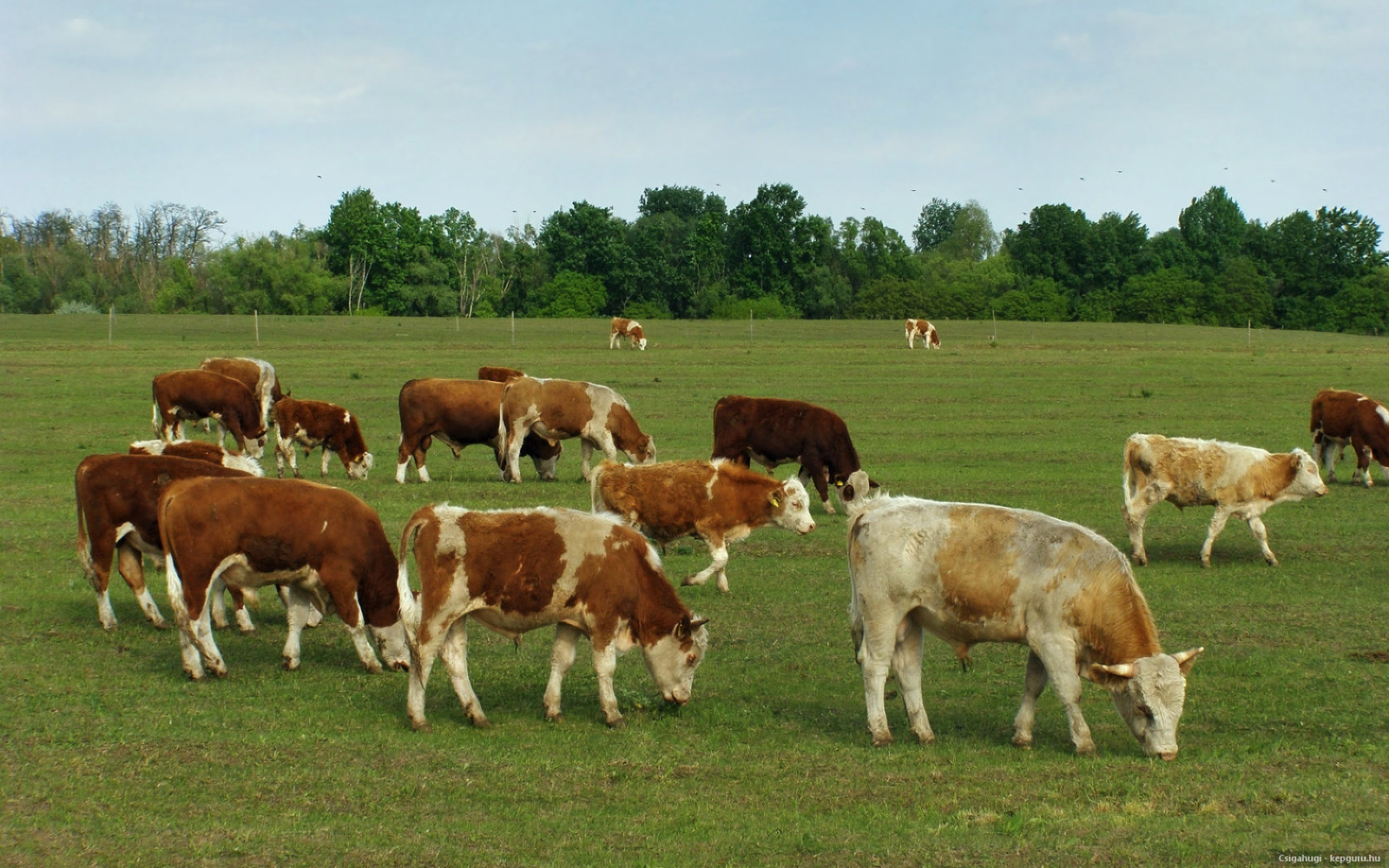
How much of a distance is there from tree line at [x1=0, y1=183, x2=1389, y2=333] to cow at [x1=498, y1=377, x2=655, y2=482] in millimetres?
76489

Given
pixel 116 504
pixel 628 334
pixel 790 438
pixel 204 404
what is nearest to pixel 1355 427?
pixel 790 438

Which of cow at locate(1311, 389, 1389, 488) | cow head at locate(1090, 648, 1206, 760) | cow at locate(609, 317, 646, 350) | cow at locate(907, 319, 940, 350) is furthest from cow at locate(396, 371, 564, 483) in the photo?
cow at locate(907, 319, 940, 350)

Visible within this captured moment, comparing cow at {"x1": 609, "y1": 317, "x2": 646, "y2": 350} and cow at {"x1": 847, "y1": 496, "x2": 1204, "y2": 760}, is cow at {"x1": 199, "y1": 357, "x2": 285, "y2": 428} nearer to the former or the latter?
cow at {"x1": 847, "y1": 496, "x2": 1204, "y2": 760}

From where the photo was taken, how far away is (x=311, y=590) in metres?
12.7

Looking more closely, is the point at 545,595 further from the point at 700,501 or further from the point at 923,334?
the point at 923,334

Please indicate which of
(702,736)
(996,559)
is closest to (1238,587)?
(996,559)

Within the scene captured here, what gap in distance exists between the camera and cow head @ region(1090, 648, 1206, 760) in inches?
386

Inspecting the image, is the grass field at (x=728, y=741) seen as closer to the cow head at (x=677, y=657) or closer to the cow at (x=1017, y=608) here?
the cow head at (x=677, y=657)

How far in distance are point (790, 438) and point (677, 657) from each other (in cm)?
1290

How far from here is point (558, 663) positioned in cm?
1123

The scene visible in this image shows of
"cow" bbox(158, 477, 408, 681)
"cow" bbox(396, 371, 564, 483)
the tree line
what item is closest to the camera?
"cow" bbox(158, 477, 408, 681)

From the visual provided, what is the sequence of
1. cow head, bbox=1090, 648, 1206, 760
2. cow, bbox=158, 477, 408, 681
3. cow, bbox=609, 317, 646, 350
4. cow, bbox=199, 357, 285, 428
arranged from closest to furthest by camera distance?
cow head, bbox=1090, 648, 1206, 760
cow, bbox=158, 477, 408, 681
cow, bbox=199, 357, 285, 428
cow, bbox=609, 317, 646, 350

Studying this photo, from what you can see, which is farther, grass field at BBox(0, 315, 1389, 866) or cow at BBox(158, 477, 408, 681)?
cow at BBox(158, 477, 408, 681)

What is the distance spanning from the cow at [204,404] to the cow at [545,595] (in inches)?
760
